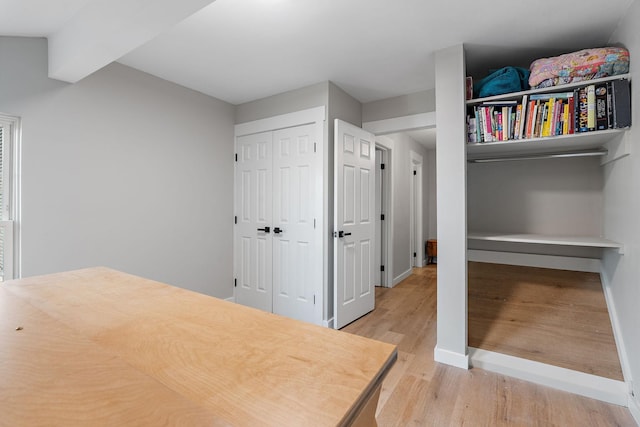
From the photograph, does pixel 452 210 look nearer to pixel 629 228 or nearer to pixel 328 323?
pixel 629 228

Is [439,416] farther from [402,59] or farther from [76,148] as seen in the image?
[76,148]

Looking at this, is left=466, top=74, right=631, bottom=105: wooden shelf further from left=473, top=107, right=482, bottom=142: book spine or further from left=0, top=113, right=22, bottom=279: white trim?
left=0, top=113, right=22, bottom=279: white trim

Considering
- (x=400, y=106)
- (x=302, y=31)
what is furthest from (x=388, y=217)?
(x=302, y=31)

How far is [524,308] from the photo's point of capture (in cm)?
231

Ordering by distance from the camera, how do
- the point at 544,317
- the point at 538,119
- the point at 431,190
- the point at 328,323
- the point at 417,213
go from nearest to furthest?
the point at 538,119 → the point at 544,317 → the point at 328,323 → the point at 417,213 → the point at 431,190

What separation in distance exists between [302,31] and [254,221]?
1.96 m

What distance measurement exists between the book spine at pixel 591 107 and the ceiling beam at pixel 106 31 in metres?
2.20

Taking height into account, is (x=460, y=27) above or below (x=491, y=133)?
above

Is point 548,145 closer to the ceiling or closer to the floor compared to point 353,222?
closer to the ceiling

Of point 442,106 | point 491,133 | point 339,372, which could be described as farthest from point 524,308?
point 339,372

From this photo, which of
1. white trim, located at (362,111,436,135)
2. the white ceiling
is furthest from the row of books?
white trim, located at (362,111,436,135)

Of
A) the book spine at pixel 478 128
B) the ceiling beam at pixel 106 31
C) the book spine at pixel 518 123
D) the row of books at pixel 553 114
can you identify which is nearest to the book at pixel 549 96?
the row of books at pixel 553 114

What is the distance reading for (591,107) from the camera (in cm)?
173

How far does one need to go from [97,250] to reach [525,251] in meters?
3.57
